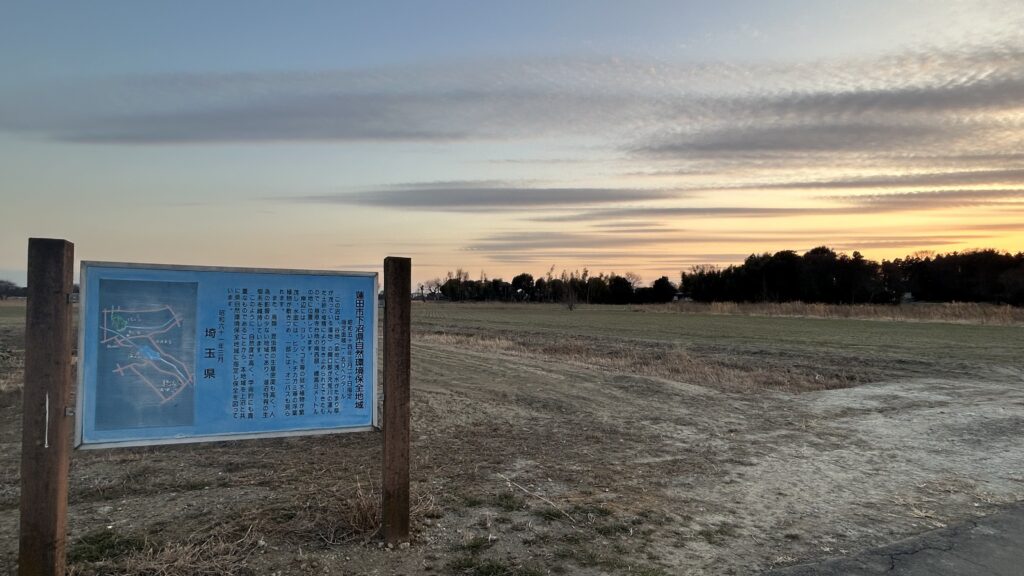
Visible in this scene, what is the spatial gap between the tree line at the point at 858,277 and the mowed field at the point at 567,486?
91645 mm

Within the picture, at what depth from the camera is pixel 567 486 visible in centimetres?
621

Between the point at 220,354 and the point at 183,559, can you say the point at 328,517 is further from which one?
the point at 220,354

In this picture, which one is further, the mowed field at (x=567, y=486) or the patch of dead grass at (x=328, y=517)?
the patch of dead grass at (x=328, y=517)

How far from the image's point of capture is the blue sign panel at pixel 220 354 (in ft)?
13.3

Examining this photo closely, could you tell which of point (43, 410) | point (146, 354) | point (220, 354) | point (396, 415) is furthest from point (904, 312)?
point (43, 410)

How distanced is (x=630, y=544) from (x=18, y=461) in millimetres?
5989

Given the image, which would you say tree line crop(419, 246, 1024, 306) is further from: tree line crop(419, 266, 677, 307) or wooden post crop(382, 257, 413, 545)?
wooden post crop(382, 257, 413, 545)

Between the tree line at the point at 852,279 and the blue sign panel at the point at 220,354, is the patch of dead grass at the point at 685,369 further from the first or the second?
the tree line at the point at 852,279

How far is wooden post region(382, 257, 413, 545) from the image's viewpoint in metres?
4.67

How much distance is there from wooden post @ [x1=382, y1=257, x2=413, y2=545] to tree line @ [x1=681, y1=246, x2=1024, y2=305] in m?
98.4

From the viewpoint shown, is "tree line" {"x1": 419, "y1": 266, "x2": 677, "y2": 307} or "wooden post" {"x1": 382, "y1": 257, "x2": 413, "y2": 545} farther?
"tree line" {"x1": 419, "y1": 266, "x2": 677, "y2": 307}

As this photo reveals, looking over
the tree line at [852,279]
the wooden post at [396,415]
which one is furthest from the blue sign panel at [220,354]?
the tree line at [852,279]

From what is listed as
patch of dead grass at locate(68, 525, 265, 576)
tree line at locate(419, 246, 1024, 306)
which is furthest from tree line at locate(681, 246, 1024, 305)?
patch of dead grass at locate(68, 525, 265, 576)

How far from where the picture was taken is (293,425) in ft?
15.2
